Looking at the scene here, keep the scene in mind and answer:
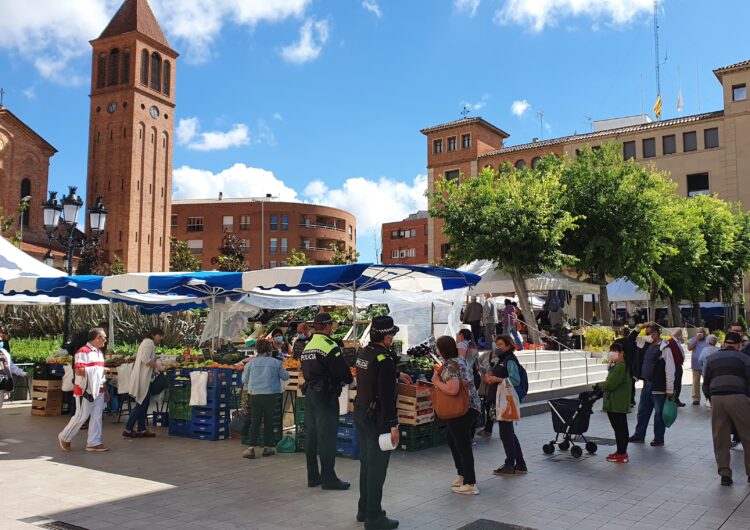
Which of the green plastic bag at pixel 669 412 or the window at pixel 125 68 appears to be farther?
the window at pixel 125 68

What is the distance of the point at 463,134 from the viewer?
58.0 metres

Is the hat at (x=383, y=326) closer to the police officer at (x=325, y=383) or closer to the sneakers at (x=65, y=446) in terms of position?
the police officer at (x=325, y=383)

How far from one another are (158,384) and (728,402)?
818 cm

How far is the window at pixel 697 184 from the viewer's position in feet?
162

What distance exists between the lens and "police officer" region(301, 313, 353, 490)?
698 cm

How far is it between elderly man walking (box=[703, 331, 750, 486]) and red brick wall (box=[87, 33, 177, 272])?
199 ft

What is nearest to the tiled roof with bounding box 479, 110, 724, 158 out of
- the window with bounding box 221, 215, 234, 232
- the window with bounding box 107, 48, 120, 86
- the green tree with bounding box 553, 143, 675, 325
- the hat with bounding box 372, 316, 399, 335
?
the green tree with bounding box 553, 143, 675, 325

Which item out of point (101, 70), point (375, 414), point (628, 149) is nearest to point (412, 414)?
point (375, 414)

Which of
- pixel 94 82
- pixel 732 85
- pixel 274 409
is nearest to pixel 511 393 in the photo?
pixel 274 409

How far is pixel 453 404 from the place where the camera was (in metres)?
6.89

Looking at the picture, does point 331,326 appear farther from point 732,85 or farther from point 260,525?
point 732,85

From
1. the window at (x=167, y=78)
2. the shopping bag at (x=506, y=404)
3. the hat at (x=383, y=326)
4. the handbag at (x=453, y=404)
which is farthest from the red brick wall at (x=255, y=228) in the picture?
the hat at (x=383, y=326)

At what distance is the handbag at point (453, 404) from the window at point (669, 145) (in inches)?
1937

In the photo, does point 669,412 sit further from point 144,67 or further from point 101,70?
point 101,70
